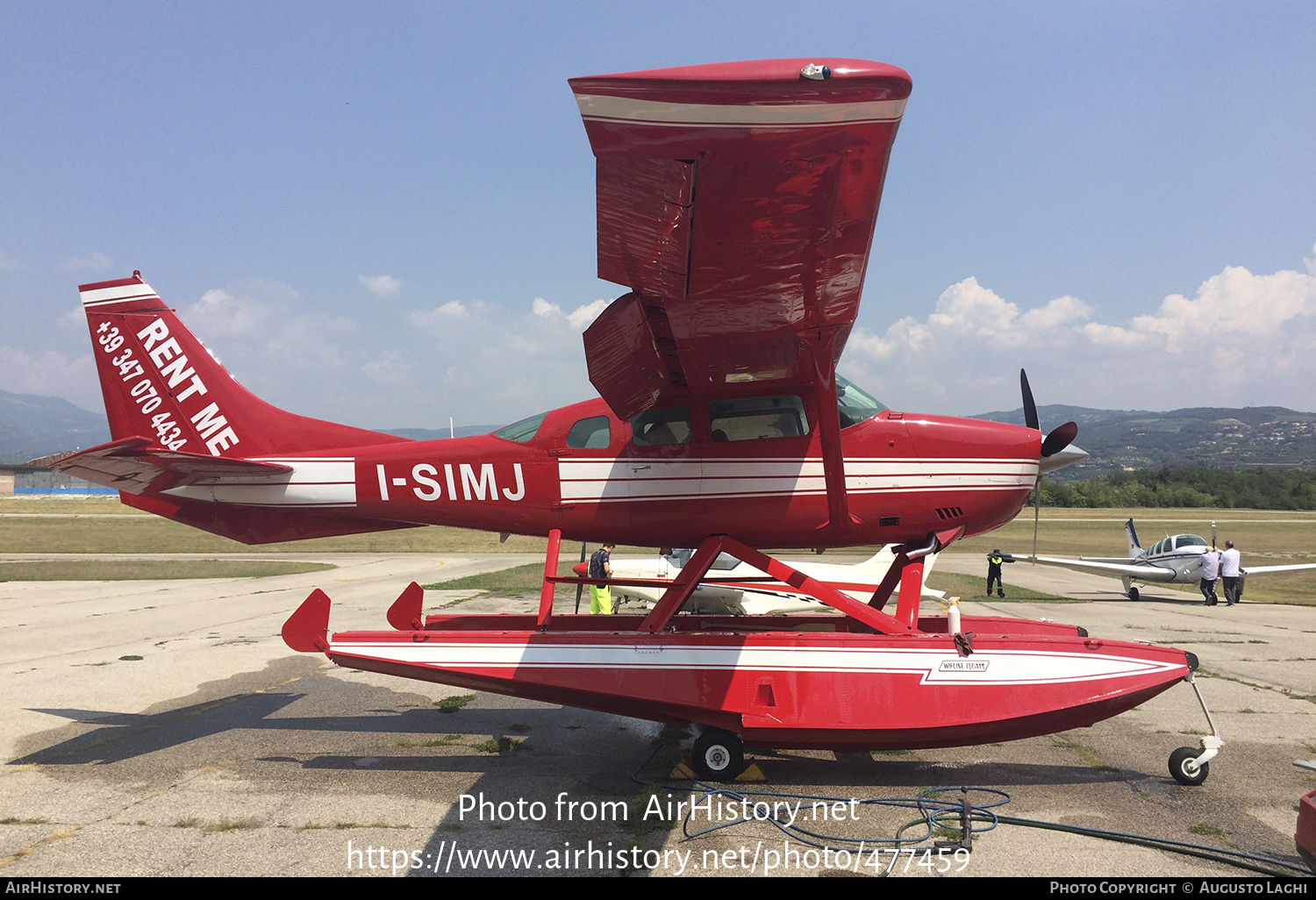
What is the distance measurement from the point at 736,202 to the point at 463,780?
15.5ft

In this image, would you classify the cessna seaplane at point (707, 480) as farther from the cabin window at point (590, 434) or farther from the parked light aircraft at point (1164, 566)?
the parked light aircraft at point (1164, 566)

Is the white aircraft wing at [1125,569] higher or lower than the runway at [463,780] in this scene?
lower

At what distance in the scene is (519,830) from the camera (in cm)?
468

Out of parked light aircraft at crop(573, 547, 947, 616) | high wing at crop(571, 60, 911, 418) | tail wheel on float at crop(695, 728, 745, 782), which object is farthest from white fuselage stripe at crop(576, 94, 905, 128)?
parked light aircraft at crop(573, 547, 947, 616)

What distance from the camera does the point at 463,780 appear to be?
5.68 metres

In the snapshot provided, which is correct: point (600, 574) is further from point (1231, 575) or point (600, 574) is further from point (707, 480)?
point (1231, 575)

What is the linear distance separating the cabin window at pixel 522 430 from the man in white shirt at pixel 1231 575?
20.2 metres

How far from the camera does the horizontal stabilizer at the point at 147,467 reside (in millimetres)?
6242

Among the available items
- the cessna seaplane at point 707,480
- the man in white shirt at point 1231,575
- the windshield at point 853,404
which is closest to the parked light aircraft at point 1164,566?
the man in white shirt at point 1231,575

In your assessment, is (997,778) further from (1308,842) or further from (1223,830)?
(1308,842)

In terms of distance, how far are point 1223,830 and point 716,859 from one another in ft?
11.0

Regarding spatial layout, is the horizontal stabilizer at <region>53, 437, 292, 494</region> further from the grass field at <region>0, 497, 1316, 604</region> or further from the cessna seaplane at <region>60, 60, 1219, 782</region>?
the grass field at <region>0, 497, 1316, 604</region>

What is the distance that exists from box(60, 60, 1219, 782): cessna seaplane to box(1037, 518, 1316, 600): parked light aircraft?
17.1 meters

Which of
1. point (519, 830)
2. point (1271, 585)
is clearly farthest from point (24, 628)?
point (1271, 585)
